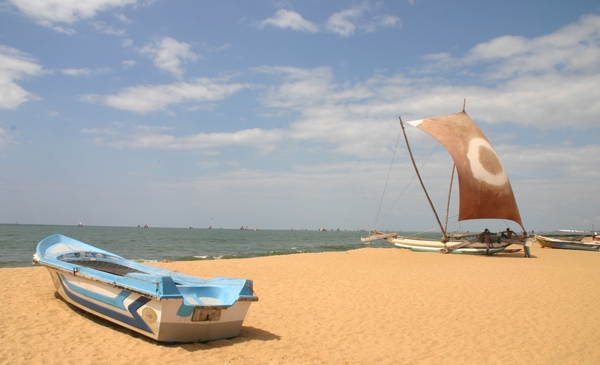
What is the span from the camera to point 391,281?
12789mm

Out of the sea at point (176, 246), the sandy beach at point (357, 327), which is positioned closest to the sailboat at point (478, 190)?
the sandy beach at point (357, 327)

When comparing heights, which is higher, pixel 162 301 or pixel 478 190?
pixel 478 190

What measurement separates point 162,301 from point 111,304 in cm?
140

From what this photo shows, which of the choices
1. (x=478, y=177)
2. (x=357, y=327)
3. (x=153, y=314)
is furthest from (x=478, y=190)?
(x=153, y=314)

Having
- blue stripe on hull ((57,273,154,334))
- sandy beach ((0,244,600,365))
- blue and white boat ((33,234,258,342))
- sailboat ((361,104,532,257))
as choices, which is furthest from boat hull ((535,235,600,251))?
blue stripe on hull ((57,273,154,334))

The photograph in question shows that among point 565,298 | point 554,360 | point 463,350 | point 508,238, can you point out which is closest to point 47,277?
point 463,350

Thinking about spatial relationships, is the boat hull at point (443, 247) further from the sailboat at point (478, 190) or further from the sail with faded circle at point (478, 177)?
the sail with faded circle at point (478, 177)

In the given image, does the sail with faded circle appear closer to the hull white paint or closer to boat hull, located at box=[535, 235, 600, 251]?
boat hull, located at box=[535, 235, 600, 251]

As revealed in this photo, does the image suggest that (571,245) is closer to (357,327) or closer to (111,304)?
(357,327)

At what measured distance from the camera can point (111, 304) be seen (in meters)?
6.33

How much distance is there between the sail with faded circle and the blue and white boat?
1915 cm

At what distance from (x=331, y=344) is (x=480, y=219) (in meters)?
19.3

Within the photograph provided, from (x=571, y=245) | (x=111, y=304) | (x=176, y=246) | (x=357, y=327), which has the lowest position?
(x=176, y=246)

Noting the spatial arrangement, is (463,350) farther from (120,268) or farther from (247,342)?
(120,268)
